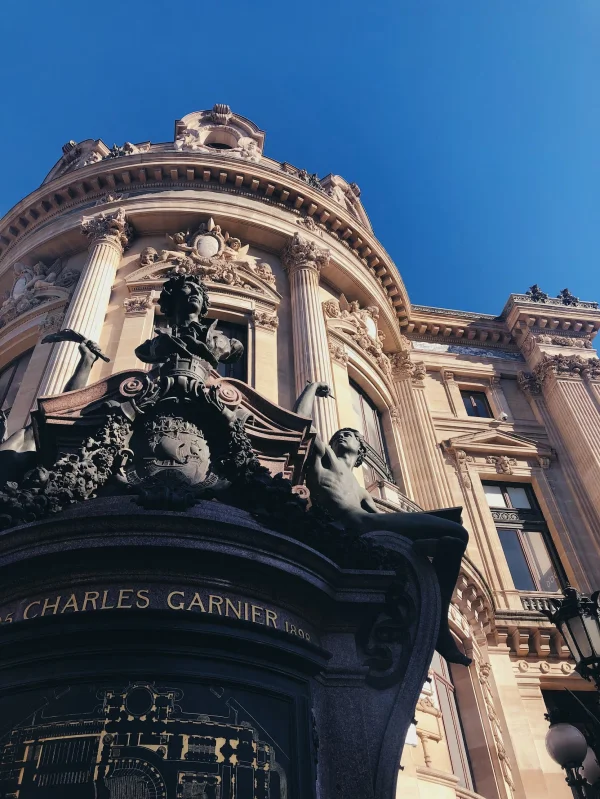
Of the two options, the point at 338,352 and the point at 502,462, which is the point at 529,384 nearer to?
the point at 502,462

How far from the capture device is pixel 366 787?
574 centimetres

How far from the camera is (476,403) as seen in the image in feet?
78.1

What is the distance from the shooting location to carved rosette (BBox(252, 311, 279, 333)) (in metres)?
15.9

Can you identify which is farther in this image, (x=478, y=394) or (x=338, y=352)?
(x=478, y=394)

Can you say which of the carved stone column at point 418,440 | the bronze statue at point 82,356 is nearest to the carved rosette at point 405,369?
the carved stone column at point 418,440

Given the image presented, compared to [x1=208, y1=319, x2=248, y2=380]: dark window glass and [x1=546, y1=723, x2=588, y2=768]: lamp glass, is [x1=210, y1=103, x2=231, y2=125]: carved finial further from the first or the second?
[x1=546, y1=723, x2=588, y2=768]: lamp glass

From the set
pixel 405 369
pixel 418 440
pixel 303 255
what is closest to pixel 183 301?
pixel 303 255

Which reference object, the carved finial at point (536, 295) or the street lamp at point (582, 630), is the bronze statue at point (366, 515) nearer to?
the street lamp at point (582, 630)

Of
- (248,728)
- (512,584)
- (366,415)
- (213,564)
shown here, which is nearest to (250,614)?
(213,564)

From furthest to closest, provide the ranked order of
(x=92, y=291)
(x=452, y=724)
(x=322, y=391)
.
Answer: (x=92, y=291) < (x=452, y=724) < (x=322, y=391)

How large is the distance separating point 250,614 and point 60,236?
15.1 meters

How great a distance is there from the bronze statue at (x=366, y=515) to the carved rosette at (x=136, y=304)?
7046 mm

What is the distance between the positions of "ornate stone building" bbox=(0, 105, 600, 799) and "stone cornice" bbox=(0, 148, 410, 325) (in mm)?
54

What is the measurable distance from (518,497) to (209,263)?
12.1m
